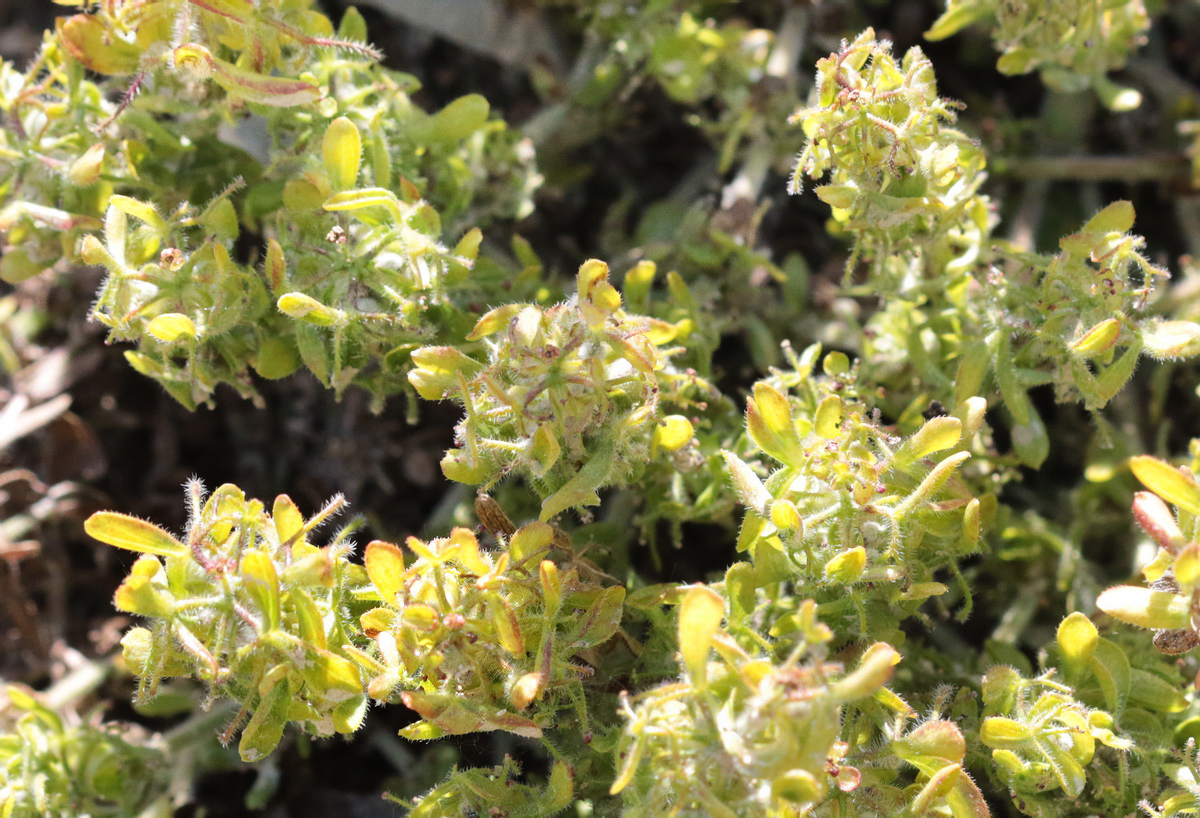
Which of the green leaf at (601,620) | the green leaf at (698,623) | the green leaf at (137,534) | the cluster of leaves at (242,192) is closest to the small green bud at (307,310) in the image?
the cluster of leaves at (242,192)

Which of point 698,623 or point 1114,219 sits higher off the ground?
point 1114,219

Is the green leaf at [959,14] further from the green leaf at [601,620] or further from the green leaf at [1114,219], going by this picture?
the green leaf at [601,620]

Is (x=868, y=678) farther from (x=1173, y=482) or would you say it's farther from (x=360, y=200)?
(x=360, y=200)

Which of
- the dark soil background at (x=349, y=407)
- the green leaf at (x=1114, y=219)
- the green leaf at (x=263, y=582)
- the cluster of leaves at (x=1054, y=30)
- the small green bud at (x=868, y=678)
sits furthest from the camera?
the dark soil background at (x=349, y=407)

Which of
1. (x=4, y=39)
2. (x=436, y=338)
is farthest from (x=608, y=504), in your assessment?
(x=4, y=39)

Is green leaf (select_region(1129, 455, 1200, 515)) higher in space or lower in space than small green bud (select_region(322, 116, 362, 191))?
lower

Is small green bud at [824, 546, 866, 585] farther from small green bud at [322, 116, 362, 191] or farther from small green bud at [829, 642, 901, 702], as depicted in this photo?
small green bud at [322, 116, 362, 191]

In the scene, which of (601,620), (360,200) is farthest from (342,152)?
(601,620)

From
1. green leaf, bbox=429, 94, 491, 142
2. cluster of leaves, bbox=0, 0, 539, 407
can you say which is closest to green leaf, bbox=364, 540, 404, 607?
cluster of leaves, bbox=0, 0, 539, 407

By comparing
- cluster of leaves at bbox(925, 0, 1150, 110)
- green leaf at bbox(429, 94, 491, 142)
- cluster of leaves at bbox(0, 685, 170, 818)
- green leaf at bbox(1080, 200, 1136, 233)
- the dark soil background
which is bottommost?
cluster of leaves at bbox(0, 685, 170, 818)

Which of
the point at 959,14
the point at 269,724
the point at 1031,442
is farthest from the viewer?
the point at 959,14
